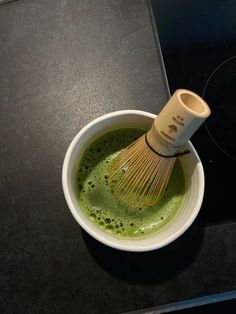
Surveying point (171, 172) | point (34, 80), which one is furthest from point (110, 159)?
point (34, 80)

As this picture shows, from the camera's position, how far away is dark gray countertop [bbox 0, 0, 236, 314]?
23.1 inches

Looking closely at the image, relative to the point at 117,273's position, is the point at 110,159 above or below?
above

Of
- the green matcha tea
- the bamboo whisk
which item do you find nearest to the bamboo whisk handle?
the bamboo whisk

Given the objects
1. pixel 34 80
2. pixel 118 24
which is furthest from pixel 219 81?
pixel 34 80

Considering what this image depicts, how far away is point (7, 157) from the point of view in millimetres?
620

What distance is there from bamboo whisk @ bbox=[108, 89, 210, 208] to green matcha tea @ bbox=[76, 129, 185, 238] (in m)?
0.01

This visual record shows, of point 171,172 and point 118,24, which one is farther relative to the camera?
point 118,24

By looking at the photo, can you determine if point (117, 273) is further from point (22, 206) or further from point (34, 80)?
point (34, 80)

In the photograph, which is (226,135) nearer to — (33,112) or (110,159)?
(110,159)

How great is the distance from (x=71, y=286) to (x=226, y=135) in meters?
0.36

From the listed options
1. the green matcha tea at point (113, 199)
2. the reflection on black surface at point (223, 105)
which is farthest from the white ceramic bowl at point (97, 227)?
the reflection on black surface at point (223, 105)

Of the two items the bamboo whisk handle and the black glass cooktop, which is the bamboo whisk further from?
the black glass cooktop

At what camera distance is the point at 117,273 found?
59 cm

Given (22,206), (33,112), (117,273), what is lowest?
(117,273)
